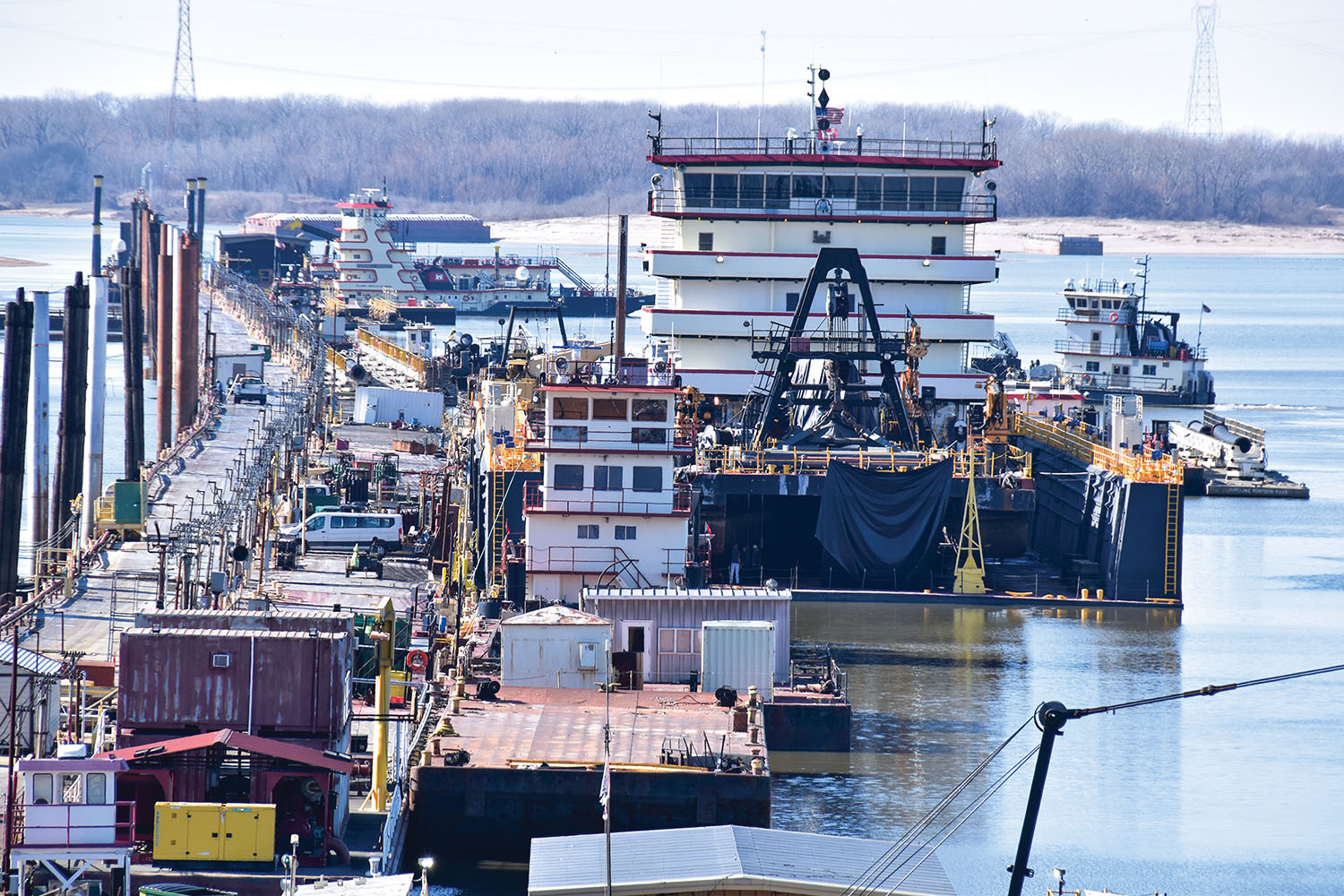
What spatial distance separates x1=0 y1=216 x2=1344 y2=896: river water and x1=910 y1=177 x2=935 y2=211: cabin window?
39.7 ft

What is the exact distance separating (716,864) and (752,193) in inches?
1295

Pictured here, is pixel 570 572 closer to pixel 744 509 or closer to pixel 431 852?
pixel 744 509

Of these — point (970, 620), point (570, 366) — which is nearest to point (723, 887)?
point (970, 620)

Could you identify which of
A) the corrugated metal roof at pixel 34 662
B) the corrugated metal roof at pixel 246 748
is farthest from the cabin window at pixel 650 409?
the corrugated metal roof at pixel 246 748

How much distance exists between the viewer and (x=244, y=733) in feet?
80.8

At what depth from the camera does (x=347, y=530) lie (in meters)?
47.0

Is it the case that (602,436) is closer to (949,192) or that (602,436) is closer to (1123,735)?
(1123,735)

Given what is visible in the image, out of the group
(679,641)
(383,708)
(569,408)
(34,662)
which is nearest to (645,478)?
(569,408)

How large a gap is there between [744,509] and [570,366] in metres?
9.72

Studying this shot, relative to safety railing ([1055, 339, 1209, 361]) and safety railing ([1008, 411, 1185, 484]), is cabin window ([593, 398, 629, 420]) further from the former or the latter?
safety railing ([1055, 339, 1209, 361])

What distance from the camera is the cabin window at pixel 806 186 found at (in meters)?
52.0

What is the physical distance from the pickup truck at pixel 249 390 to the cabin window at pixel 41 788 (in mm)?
53404

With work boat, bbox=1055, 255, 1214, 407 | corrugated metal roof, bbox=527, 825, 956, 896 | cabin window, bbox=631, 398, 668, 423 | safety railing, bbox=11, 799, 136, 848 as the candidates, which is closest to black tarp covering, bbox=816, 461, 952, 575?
cabin window, bbox=631, 398, 668, 423

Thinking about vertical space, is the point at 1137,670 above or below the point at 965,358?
below
